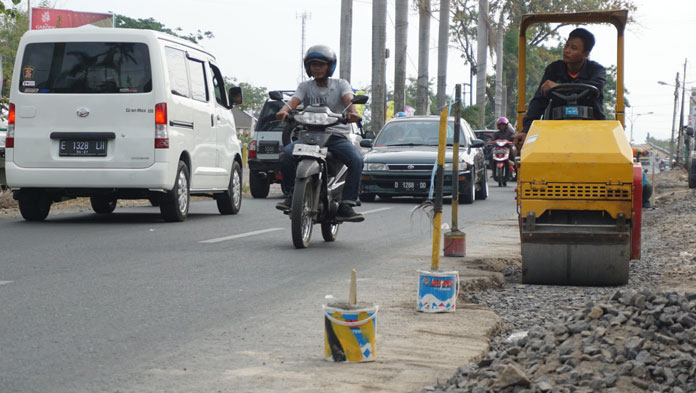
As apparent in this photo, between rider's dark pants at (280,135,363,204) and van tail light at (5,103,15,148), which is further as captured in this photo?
van tail light at (5,103,15,148)

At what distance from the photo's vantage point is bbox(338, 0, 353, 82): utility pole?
32406mm

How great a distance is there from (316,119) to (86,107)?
3782 mm

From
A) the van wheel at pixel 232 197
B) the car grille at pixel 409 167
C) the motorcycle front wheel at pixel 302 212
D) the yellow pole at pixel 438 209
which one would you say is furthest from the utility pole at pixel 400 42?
the yellow pole at pixel 438 209

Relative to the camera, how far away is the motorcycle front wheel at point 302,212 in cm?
1034

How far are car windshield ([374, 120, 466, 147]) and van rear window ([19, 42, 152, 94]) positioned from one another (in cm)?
878

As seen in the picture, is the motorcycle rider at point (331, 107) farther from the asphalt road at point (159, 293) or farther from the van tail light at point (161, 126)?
the van tail light at point (161, 126)

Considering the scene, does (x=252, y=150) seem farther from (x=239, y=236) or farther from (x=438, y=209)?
(x=438, y=209)

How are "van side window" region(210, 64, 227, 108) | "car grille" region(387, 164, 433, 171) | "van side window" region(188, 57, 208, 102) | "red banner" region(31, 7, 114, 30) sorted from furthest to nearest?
"red banner" region(31, 7, 114, 30), "car grille" region(387, 164, 433, 171), "van side window" region(210, 64, 227, 108), "van side window" region(188, 57, 208, 102)

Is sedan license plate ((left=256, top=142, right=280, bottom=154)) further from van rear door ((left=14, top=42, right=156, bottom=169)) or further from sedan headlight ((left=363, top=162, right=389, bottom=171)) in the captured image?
van rear door ((left=14, top=42, right=156, bottom=169))

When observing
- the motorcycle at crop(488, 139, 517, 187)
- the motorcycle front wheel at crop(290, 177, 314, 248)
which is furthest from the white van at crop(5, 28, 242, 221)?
the motorcycle at crop(488, 139, 517, 187)

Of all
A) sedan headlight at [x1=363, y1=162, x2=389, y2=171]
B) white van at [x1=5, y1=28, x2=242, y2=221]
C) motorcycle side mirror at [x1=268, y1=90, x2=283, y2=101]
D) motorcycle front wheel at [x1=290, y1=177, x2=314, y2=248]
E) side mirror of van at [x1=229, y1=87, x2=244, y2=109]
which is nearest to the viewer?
motorcycle front wheel at [x1=290, y1=177, x2=314, y2=248]

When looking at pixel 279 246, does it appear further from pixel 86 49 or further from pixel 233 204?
pixel 233 204

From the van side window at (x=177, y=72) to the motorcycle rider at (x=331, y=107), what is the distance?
3.05 m

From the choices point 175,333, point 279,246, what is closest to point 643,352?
point 175,333
